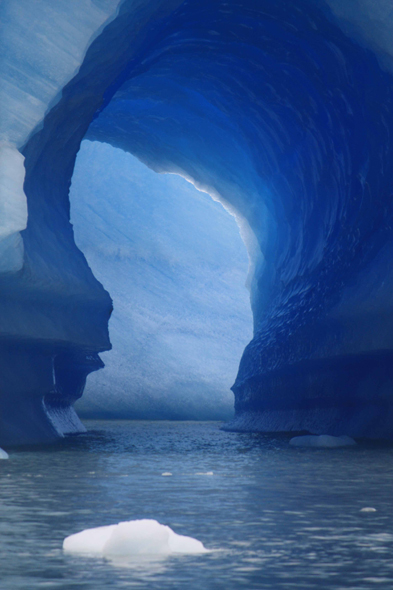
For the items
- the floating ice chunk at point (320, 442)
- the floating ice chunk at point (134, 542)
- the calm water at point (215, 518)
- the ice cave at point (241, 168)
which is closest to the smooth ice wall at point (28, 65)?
the ice cave at point (241, 168)

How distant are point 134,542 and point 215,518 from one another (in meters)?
0.76

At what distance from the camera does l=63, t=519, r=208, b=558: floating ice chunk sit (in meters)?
1.88

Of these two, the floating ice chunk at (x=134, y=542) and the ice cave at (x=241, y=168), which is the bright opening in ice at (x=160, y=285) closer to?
the ice cave at (x=241, y=168)

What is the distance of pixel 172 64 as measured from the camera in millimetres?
10023

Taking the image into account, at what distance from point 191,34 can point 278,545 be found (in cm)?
769

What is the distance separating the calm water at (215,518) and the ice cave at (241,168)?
2.17m

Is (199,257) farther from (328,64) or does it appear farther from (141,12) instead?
(141,12)

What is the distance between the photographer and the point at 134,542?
1878 millimetres

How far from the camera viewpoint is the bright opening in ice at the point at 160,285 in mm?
22922

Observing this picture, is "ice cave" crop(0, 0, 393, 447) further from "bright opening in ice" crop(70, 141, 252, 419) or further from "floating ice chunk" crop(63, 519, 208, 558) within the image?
"bright opening in ice" crop(70, 141, 252, 419)

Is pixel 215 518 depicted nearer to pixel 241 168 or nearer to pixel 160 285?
pixel 241 168

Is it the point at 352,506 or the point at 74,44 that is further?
the point at 74,44

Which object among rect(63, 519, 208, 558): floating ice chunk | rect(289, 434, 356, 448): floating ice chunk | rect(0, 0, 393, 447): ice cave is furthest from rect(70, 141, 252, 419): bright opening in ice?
rect(63, 519, 208, 558): floating ice chunk

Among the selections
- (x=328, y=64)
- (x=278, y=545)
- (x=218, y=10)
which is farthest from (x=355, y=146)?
(x=278, y=545)
